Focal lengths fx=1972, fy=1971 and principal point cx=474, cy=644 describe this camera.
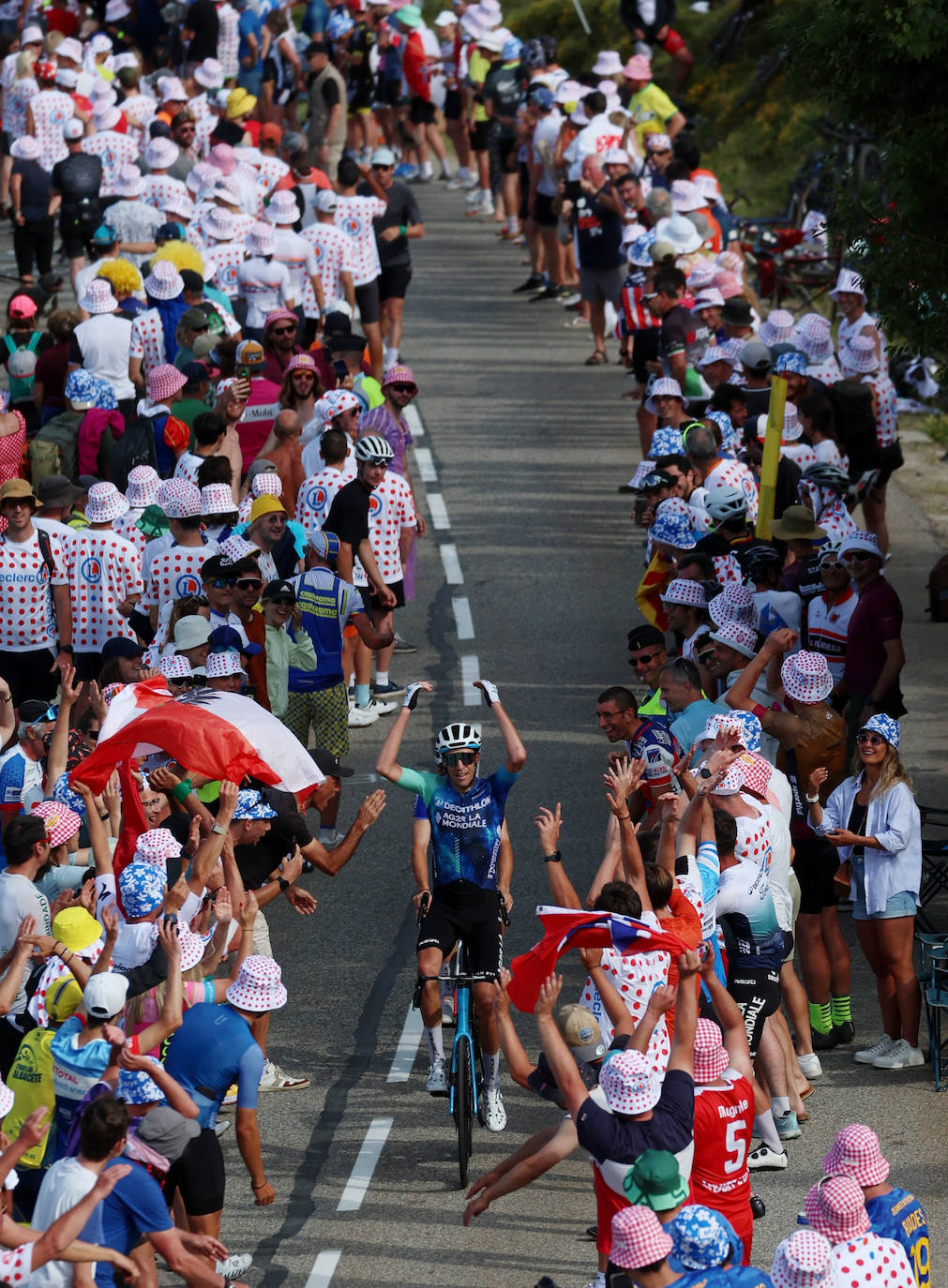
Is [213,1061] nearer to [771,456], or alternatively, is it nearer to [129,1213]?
[129,1213]

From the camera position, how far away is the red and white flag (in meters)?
9.96

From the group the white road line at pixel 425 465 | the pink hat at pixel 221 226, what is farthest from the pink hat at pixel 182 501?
the white road line at pixel 425 465

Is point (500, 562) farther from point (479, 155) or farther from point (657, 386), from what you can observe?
point (479, 155)

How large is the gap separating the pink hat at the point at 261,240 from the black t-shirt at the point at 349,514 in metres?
5.26

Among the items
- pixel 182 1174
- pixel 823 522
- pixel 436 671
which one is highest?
pixel 823 522

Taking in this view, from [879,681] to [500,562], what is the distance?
6125 millimetres

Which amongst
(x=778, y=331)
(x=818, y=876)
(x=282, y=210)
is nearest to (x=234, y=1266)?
(x=818, y=876)

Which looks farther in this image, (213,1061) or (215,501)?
(215,501)

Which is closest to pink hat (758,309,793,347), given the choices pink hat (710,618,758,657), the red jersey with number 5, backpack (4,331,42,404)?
pink hat (710,618,758,657)

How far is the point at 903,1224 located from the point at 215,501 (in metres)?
7.32

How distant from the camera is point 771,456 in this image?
1320 cm

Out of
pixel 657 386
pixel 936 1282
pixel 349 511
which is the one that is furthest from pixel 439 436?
pixel 936 1282

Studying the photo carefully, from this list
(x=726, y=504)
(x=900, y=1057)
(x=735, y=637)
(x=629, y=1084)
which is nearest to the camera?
(x=629, y=1084)

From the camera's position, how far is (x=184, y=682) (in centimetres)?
1092
